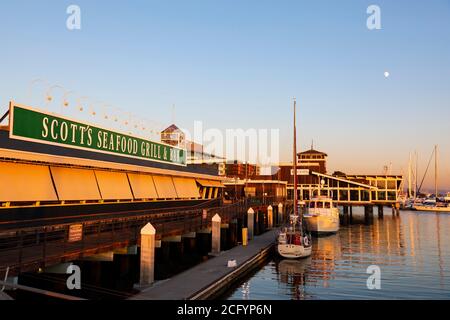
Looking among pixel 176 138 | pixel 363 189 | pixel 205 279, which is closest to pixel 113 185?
pixel 205 279

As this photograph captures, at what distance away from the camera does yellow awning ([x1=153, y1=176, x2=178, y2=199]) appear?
35.4 meters

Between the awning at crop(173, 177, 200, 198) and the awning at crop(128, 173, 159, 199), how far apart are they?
5.48 m

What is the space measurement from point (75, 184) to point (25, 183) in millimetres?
4178

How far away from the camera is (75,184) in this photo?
78.6 ft

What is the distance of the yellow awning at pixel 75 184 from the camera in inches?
888

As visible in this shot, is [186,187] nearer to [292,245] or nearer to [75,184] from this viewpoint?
[292,245]

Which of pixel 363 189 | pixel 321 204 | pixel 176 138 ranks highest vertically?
pixel 176 138

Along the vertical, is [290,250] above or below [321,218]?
below

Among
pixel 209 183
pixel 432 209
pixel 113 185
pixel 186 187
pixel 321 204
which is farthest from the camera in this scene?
pixel 432 209

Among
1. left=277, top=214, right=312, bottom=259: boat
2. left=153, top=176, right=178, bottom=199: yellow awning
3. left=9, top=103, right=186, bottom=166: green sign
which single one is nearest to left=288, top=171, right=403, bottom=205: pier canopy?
left=153, top=176, right=178, bottom=199: yellow awning

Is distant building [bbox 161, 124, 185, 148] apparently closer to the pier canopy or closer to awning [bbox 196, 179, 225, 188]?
awning [bbox 196, 179, 225, 188]

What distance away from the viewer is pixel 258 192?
9269cm

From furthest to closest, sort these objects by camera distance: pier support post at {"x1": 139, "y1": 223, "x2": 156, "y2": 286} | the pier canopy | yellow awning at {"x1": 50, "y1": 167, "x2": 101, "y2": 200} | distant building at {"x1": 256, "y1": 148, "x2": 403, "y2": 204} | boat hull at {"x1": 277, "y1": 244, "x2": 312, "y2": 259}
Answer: distant building at {"x1": 256, "y1": 148, "x2": 403, "y2": 204} < the pier canopy < boat hull at {"x1": 277, "y1": 244, "x2": 312, "y2": 259} < yellow awning at {"x1": 50, "y1": 167, "x2": 101, "y2": 200} < pier support post at {"x1": 139, "y1": 223, "x2": 156, "y2": 286}
